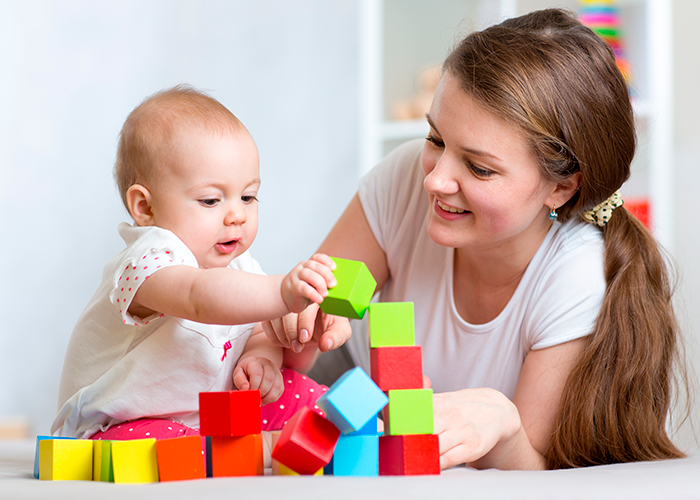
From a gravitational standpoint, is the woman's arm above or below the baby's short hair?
below

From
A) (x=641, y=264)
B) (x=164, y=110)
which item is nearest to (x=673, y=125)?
(x=641, y=264)

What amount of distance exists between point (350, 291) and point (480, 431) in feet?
1.26

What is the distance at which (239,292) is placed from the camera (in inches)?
28.7

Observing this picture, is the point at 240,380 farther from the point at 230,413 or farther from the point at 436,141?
the point at 436,141

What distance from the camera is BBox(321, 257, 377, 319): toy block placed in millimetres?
694

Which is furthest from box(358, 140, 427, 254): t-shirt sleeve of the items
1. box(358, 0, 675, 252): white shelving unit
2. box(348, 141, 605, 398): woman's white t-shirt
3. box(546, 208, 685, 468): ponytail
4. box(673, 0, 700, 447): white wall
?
box(673, 0, 700, 447): white wall

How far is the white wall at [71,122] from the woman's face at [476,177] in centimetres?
158

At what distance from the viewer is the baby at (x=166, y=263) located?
0.92 metres

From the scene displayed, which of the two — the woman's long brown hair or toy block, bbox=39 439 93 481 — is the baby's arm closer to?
toy block, bbox=39 439 93 481

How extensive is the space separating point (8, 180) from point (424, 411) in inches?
74.4

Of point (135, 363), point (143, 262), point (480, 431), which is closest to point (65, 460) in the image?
point (135, 363)

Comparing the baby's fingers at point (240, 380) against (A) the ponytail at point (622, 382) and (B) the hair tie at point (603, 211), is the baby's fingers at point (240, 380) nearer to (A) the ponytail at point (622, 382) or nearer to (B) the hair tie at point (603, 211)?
(A) the ponytail at point (622, 382)

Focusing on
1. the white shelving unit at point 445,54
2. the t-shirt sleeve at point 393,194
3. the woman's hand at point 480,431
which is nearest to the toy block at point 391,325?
the woman's hand at point 480,431

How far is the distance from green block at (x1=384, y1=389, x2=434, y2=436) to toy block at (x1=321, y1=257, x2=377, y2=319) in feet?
0.34
